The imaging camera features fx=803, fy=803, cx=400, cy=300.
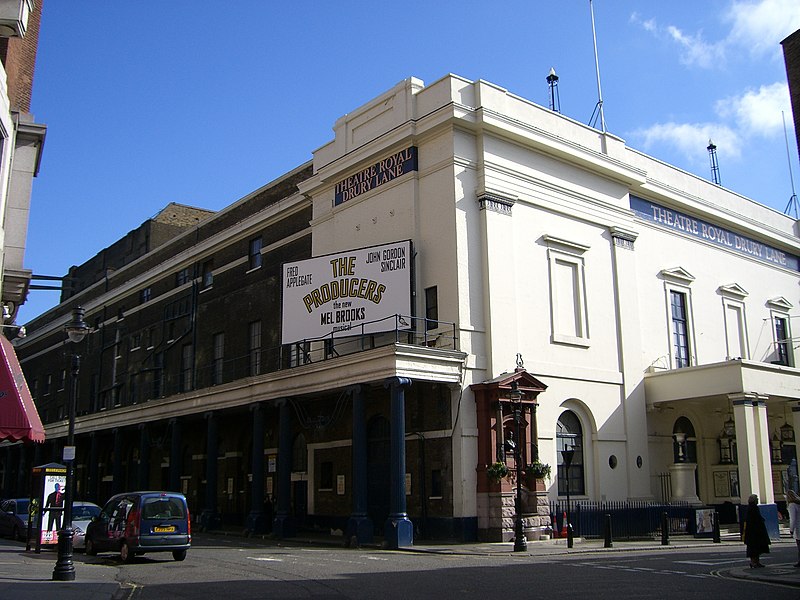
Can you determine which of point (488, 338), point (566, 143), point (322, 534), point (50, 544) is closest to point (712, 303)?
point (566, 143)

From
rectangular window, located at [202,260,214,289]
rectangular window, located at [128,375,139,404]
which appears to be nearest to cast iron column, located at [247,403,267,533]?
rectangular window, located at [202,260,214,289]

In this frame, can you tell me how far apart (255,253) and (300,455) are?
1030cm

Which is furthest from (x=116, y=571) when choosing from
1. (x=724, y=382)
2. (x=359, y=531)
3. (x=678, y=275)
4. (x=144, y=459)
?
(x=678, y=275)

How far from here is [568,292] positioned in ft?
96.1

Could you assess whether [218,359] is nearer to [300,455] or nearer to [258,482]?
[300,455]

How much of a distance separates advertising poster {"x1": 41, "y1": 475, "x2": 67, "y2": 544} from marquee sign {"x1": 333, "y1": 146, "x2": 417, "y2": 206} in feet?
46.7

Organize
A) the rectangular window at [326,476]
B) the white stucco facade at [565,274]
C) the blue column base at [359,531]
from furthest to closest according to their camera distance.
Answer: the rectangular window at [326,476]
the white stucco facade at [565,274]
the blue column base at [359,531]

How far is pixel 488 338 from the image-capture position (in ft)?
84.7

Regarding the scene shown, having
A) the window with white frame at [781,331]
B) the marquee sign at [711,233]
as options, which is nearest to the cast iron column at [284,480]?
the marquee sign at [711,233]

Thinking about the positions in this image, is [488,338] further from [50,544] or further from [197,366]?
[197,366]

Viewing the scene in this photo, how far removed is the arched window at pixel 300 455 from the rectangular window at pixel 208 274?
11688mm

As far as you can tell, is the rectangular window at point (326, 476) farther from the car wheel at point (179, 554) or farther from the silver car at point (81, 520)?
the car wheel at point (179, 554)

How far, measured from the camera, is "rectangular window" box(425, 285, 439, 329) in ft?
86.4

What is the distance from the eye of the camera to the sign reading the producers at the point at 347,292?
2628 centimetres
